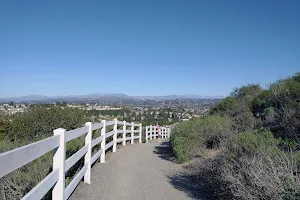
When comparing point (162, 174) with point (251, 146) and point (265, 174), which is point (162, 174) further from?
point (265, 174)

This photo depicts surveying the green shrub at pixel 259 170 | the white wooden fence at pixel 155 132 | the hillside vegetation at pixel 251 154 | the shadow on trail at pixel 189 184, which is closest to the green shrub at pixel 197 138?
the hillside vegetation at pixel 251 154

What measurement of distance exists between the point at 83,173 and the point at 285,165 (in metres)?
4.18

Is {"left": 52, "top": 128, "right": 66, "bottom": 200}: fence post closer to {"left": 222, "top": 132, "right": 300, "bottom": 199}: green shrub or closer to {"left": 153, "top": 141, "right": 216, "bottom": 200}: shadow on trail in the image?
{"left": 222, "top": 132, "right": 300, "bottom": 199}: green shrub

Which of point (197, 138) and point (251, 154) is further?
point (197, 138)

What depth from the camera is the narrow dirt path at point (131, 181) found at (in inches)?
267

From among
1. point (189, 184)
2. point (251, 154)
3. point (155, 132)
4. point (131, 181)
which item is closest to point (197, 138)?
point (189, 184)

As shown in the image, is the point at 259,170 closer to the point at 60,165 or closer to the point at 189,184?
the point at 189,184

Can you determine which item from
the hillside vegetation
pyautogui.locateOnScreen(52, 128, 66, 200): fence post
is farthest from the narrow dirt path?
pyautogui.locateOnScreen(52, 128, 66, 200): fence post

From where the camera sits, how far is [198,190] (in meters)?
7.34

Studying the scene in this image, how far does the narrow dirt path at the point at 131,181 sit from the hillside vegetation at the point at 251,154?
2.63 feet

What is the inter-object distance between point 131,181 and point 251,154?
3230 millimetres

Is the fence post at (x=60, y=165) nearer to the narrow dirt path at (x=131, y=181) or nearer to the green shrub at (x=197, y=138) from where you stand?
the narrow dirt path at (x=131, y=181)

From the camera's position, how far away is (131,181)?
316 inches

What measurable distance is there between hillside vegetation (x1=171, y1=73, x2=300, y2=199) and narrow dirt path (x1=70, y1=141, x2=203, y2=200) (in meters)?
0.80
